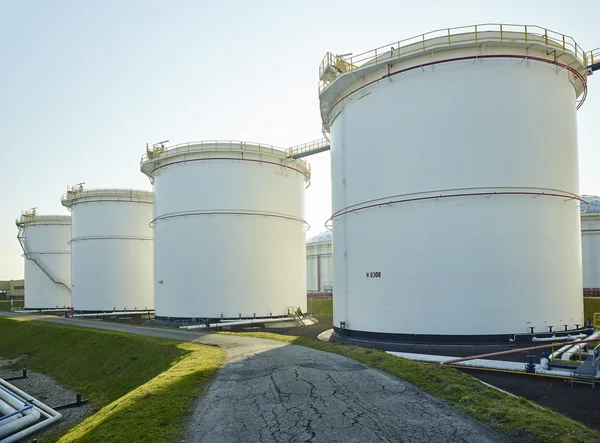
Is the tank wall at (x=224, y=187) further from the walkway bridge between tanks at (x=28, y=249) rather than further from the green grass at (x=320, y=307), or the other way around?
the walkway bridge between tanks at (x=28, y=249)

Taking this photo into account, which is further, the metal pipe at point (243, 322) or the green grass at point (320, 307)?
the green grass at point (320, 307)

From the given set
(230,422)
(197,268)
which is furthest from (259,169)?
(230,422)

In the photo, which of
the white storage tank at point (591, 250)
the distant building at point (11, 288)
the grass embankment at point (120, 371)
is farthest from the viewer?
the distant building at point (11, 288)

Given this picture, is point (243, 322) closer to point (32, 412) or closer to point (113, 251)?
point (32, 412)

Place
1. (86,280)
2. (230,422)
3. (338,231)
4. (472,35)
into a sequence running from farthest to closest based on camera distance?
(86,280) → (338,231) → (472,35) → (230,422)

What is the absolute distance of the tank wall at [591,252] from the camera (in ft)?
134

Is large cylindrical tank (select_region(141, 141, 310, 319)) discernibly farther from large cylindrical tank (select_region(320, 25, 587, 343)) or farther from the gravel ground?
large cylindrical tank (select_region(320, 25, 587, 343))

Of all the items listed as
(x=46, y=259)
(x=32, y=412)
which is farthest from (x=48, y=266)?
(x=32, y=412)

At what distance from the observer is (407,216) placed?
65.1ft

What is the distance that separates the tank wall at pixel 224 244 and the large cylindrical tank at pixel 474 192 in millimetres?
11888

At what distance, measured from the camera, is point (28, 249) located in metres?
55.1

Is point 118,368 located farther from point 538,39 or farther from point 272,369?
point 538,39

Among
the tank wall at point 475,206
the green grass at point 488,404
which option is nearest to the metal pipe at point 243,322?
the tank wall at point 475,206

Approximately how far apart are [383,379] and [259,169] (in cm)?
2232
